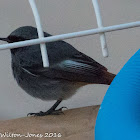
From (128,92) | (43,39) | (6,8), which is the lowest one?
(128,92)

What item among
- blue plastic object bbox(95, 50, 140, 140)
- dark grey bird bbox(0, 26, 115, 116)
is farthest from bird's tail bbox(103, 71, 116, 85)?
blue plastic object bbox(95, 50, 140, 140)

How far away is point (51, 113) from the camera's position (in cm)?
115

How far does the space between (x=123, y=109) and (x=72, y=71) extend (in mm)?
420

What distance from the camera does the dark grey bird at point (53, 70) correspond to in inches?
42.4

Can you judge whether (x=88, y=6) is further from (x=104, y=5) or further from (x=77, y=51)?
(x=77, y=51)

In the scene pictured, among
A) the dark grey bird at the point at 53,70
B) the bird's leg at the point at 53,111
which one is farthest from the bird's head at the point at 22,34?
the bird's leg at the point at 53,111

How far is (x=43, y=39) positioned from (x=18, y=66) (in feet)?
1.56

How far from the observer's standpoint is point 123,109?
26.7 inches

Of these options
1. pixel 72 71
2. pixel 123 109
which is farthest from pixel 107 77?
pixel 123 109

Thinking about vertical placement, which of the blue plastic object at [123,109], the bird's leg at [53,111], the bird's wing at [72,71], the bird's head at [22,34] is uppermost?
the bird's head at [22,34]

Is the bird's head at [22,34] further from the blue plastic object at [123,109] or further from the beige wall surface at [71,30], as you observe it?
the blue plastic object at [123,109]

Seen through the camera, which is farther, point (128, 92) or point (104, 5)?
point (104, 5)

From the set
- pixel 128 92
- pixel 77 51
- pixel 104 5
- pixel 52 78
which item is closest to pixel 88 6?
pixel 104 5

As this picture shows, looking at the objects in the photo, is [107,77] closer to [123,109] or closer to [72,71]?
[72,71]
